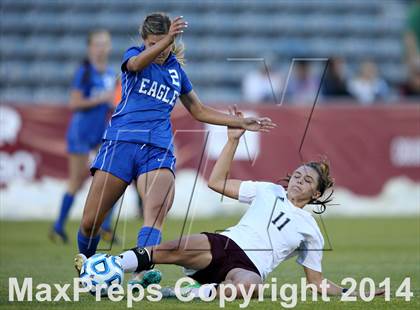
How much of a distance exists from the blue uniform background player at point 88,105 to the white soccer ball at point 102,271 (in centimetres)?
598

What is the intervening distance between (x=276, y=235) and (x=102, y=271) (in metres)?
1.33

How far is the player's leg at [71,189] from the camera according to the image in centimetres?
1275

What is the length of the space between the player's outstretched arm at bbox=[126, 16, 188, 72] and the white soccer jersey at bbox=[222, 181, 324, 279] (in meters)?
1.36

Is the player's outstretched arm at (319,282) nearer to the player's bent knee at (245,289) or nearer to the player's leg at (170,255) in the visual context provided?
the player's bent knee at (245,289)

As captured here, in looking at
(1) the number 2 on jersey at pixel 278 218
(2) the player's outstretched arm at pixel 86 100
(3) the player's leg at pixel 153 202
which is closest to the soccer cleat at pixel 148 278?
(3) the player's leg at pixel 153 202

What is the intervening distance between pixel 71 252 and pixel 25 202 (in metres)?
4.57

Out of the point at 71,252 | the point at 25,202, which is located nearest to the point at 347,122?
the point at 25,202

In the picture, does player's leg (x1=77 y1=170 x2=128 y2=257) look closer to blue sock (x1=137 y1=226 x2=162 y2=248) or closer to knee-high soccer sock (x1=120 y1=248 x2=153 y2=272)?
blue sock (x1=137 y1=226 x2=162 y2=248)

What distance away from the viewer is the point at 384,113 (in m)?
16.8

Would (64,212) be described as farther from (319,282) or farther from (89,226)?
(319,282)

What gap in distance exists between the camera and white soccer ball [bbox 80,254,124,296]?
686 centimetres

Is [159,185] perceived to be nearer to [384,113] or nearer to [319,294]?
[319,294]

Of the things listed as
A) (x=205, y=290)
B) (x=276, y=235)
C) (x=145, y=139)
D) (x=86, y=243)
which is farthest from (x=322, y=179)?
(x=86, y=243)

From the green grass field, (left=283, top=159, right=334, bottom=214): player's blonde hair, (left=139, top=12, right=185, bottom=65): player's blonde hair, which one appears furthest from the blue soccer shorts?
(left=283, top=159, right=334, bottom=214): player's blonde hair
